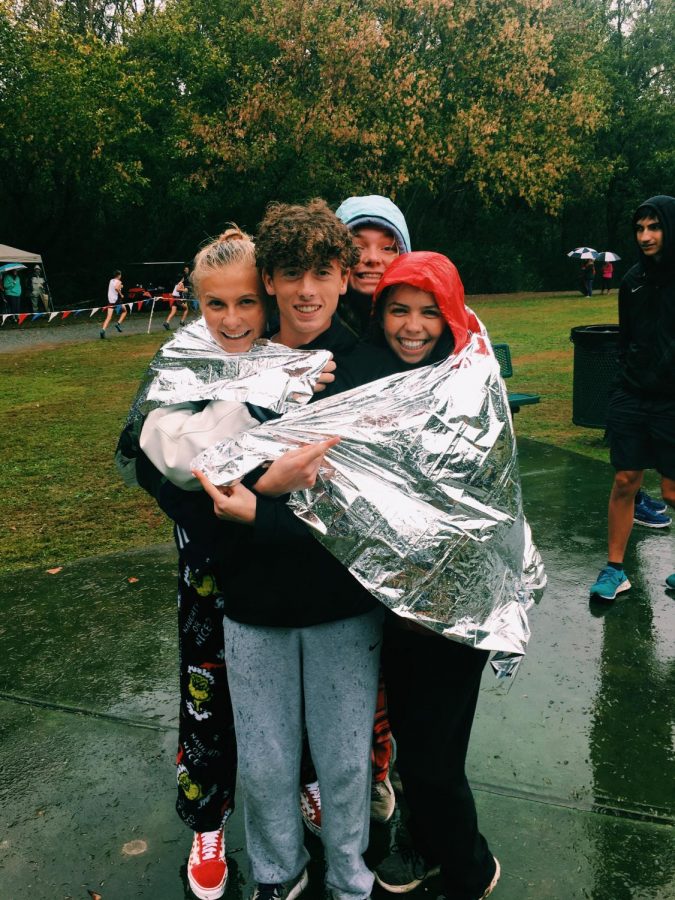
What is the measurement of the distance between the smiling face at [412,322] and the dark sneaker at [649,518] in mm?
3212

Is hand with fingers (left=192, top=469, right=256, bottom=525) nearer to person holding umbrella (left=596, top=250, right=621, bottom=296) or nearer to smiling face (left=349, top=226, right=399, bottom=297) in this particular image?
smiling face (left=349, top=226, right=399, bottom=297)

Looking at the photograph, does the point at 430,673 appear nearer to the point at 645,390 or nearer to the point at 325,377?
the point at 325,377

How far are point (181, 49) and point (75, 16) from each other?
24.1 ft

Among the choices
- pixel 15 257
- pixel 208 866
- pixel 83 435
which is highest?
pixel 15 257

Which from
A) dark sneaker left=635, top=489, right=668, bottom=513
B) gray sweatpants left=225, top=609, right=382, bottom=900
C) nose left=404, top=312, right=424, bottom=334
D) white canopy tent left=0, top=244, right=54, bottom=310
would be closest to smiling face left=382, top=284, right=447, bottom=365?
nose left=404, top=312, right=424, bottom=334

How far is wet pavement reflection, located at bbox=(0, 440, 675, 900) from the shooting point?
2141 millimetres

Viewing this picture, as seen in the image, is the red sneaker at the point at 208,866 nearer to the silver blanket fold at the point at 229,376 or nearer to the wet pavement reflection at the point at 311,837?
the wet pavement reflection at the point at 311,837

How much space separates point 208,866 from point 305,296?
1527 mm

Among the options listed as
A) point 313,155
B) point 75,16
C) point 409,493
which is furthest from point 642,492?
point 75,16

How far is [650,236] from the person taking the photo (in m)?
3.61

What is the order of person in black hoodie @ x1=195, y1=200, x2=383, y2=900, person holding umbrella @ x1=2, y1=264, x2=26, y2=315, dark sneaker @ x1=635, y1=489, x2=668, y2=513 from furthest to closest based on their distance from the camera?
person holding umbrella @ x1=2, y1=264, x2=26, y2=315 < dark sneaker @ x1=635, y1=489, x2=668, y2=513 < person in black hoodie @ x1=195, y1=200, x2=383, y2=900

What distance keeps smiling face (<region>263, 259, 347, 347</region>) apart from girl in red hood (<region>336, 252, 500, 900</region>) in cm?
12

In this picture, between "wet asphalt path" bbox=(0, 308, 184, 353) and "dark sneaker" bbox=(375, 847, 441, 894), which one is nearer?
"dark sneaker" bbox=(375, 847, 441, 894)

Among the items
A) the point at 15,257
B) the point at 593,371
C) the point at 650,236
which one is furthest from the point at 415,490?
the point at 15,257
